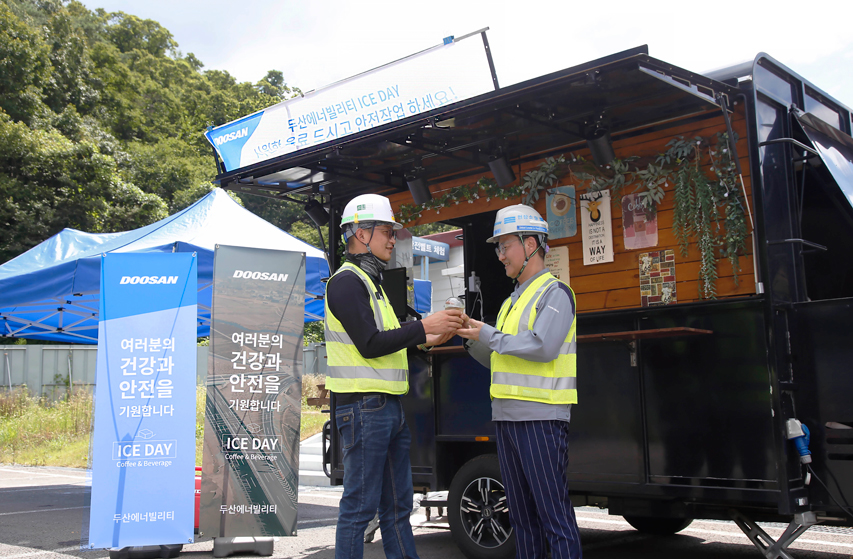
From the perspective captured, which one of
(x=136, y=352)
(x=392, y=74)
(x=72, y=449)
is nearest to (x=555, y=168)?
(x=392, y=74)

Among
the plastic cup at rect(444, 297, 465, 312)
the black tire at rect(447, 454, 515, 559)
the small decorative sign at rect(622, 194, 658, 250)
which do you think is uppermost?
the small decorative sign at rect(622, 194, 658, 250)

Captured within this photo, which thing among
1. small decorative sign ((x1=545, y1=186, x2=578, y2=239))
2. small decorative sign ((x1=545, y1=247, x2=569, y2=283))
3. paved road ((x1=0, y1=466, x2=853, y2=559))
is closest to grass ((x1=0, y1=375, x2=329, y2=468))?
paved road ((x1=0, y1=466, x2=853, y2=559))

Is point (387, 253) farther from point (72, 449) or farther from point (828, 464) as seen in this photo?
point (72, 449)

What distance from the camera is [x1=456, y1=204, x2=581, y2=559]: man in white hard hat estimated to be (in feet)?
11.6

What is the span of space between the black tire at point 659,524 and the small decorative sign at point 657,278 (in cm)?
218

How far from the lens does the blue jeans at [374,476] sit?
3562mm

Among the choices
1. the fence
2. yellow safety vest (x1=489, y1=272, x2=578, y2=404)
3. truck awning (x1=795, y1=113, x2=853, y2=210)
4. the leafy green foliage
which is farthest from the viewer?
the leafy green foliage

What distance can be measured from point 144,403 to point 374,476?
120 inches

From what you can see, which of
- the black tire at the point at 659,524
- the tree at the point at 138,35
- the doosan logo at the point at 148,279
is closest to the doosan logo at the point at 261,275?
the doosan logo at the point at 148,279

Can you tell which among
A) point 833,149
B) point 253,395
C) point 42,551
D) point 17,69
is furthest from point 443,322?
point 17,69

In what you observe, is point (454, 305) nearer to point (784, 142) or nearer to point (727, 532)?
point (784, 142)

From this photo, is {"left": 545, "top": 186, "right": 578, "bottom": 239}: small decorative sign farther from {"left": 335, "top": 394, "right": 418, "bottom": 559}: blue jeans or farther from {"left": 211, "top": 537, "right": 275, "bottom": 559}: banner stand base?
{"left": 211, "top": 537, "right": 275, "bottom": 559}: banner stand base

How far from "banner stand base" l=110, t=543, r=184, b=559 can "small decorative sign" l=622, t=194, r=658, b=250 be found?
448 cm

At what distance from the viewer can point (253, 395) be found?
6070 mm
